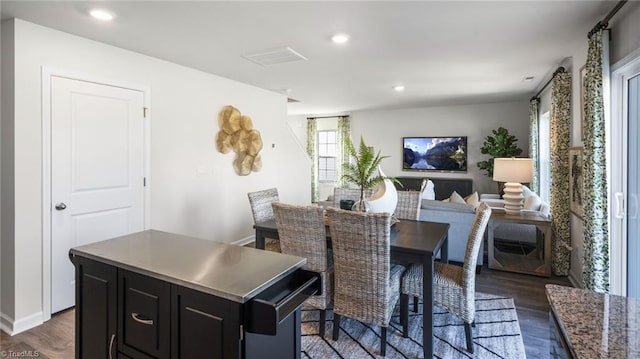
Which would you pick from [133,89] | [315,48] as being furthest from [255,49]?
[133,89]

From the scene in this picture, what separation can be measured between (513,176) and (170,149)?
4.11 metres

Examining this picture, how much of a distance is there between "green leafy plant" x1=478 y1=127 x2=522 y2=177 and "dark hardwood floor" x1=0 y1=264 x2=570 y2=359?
340 centimetres

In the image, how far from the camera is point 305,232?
246 cm

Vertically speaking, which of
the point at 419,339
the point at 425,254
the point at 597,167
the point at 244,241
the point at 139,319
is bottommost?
the point at 419,339

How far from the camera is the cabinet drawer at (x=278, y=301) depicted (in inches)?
46.8

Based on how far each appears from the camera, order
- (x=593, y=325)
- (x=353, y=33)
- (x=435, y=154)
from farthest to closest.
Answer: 1. (x=435, y=154)
2. (x=353, y=33)
3. (x=593, y=325)

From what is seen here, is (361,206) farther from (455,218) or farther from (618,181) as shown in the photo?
(618,181)

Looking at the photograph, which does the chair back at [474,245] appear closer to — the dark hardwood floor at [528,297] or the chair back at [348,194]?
the dark hardwood floor at [528,297]

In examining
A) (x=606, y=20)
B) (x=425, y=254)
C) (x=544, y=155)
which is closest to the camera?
(x=425, y=254)

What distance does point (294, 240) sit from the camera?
252cm

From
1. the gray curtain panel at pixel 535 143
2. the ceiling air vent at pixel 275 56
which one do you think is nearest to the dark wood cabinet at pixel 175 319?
the ceiling air vent at pixel 275 56

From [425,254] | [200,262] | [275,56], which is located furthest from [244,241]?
[200,262]

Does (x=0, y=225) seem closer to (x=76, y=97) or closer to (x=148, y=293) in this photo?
(x=76, y=97)

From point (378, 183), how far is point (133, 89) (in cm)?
266
